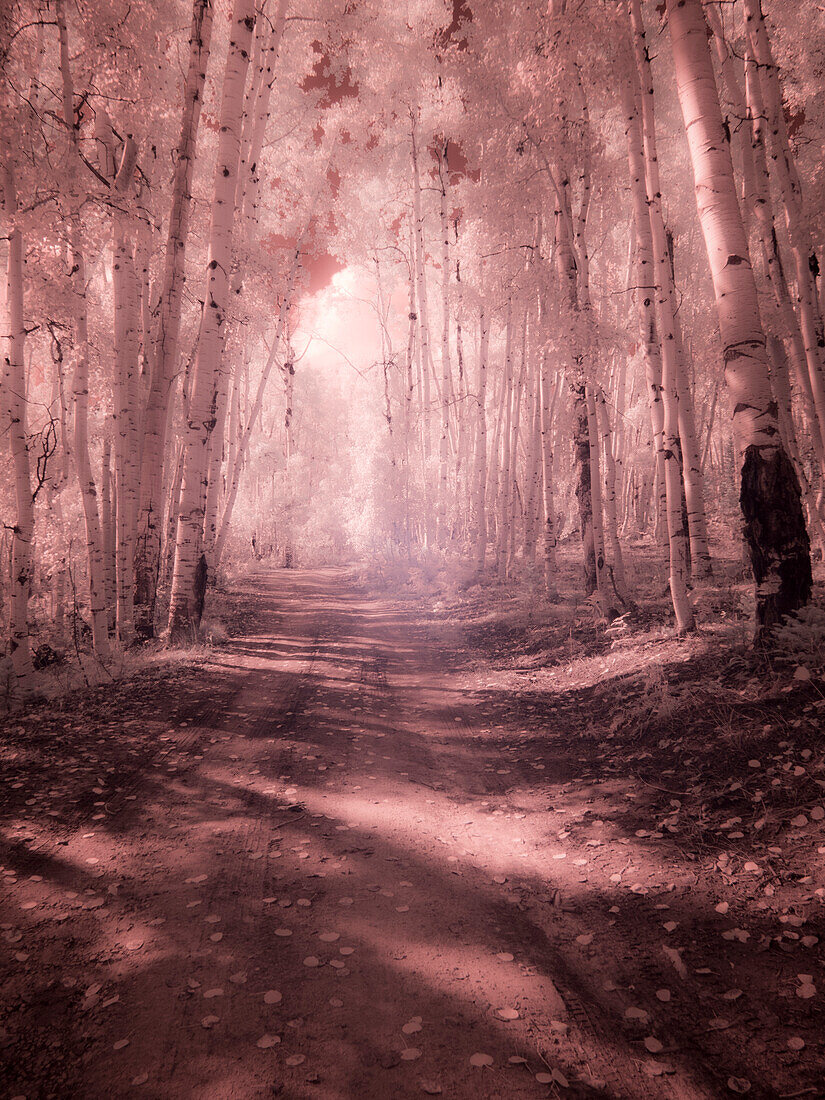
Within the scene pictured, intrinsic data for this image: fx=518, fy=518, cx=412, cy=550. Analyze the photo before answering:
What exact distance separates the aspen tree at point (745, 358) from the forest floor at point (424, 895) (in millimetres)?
920

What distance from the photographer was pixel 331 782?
4.46 m

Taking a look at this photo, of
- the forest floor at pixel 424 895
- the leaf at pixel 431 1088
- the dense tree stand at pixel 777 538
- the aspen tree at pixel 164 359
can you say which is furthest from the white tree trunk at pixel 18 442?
the dense tree stand at pixel 777 538

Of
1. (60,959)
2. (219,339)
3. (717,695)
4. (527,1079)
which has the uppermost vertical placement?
(219,339)

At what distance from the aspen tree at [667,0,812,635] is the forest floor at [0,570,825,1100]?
0.92m

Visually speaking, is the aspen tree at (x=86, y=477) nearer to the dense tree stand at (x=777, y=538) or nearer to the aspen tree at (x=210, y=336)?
the aspen tree at (x=210, y=336)

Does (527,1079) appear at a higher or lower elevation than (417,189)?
lower

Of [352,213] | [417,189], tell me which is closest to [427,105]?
[417,189]

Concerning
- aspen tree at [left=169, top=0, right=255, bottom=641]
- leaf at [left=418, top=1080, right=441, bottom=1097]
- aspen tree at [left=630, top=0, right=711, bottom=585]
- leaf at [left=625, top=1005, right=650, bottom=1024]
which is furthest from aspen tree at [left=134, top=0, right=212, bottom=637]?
leaf at [left=625, top=1005, right=650, bottom=1024]

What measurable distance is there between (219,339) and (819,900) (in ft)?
31.1

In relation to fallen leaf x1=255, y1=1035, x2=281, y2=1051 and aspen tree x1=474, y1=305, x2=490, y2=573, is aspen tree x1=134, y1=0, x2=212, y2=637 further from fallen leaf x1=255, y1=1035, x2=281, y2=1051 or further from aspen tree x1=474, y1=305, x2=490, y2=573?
aspen tree x1=474, y1=305, x2=490, y2=573

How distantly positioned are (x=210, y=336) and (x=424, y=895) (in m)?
8.34

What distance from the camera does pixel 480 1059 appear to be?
2.06 m

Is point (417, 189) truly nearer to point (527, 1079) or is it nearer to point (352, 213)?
point (352, 213)

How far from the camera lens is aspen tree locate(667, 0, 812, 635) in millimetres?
4641
